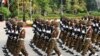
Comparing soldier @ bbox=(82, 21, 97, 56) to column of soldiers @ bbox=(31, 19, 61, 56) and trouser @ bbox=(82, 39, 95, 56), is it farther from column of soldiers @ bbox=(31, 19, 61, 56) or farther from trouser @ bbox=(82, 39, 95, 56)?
column of soldiers @ bbox=(31, 19, 61, 56)

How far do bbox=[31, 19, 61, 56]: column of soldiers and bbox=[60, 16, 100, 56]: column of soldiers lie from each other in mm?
1495

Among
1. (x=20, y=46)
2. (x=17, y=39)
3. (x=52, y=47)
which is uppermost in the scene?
(x=17, y=39)

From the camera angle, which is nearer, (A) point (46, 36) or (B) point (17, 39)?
(B) point (17, 39)

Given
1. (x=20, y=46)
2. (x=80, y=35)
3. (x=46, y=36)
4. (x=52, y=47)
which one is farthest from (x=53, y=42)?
(x=80, y=35)

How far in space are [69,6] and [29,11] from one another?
16.6 meters

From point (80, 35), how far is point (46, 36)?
177cm

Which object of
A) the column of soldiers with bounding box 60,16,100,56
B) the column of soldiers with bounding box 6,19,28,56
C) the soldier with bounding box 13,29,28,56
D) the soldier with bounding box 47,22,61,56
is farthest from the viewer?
the column of soldiers with bounding box 60,16,100,56

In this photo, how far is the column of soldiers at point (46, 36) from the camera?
77.2 feet

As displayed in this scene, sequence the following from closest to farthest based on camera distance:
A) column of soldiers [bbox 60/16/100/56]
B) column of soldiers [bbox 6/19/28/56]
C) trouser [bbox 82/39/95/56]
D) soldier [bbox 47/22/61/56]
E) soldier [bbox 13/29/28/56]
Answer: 1. soldier [bbox 13/29/28/56]
2. column of soldiers [bbox 6/19/28/56]
3. soldier [bbox 47/22/61/56]
4. trouser [bbox 82/39/95/56]
5. column of soldiers [bbox 60/16/100/56]

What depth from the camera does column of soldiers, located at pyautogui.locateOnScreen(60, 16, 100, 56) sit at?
A: 79.0 ft

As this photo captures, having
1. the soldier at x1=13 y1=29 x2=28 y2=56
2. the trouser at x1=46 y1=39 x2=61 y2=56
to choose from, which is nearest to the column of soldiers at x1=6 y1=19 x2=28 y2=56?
the soldier at x1=13 y1=29 x2=28 y2=56

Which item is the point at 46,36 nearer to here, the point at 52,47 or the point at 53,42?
the point at 52,47

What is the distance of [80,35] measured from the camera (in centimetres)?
2588

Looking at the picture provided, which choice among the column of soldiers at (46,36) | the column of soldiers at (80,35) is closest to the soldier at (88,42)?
the column of soldiers at (80,35)
